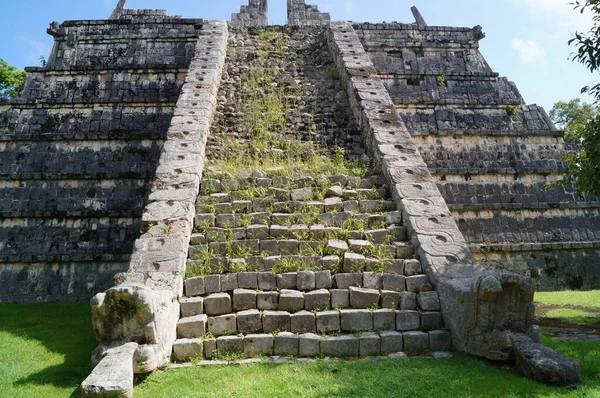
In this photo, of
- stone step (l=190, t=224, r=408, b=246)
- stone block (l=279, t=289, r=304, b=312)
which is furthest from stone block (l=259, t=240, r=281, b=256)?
stone block (l=279, t=289, r=304, b=312)

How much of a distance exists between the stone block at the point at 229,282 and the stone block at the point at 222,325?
465mm

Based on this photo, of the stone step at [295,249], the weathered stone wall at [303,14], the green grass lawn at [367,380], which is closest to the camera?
the green grass lawn at [367,380]

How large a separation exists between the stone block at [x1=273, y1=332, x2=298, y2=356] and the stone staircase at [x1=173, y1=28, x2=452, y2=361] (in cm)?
1

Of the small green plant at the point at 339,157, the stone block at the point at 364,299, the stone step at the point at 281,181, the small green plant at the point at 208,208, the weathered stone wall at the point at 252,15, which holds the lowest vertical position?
the stone block at the point at 364,299

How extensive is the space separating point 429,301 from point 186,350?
2997mm

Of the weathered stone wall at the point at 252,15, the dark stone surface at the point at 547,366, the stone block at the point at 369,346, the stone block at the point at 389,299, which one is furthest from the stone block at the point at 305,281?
the weathered stone wall at the point at 252,15

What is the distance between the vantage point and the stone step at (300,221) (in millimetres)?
7059

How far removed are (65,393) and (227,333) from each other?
1.85 m

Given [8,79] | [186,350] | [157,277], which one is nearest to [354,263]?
[186,350]

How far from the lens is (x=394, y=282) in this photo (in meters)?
6.19

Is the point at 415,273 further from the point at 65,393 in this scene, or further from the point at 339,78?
the point at 339,78

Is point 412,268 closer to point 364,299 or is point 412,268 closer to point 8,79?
point 364,299

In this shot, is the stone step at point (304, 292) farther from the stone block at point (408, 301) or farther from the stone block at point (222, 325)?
the stone block at point (222, 325)

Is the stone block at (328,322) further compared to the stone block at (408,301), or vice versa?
the stone block at (408,301)
